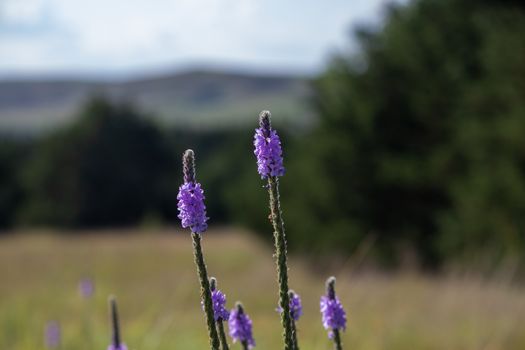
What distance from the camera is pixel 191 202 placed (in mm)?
1538

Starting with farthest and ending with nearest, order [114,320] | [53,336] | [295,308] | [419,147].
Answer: [419,147] → [53,336] → [114,320] → [295,308]

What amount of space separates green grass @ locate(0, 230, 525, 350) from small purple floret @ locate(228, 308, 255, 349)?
0.30 meters

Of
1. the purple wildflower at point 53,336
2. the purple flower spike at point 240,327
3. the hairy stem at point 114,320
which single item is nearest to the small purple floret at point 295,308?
the purple flower spike at point 240,327

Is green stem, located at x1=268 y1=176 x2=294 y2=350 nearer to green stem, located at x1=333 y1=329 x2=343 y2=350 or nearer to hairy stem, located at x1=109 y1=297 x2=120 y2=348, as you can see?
green stem, located at x1=333 y1=329 x2=343 y2=350

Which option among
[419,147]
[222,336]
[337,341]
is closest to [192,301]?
[419,147]

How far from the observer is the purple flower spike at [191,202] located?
1518mm

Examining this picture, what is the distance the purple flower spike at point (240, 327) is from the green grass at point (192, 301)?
0.99 feet

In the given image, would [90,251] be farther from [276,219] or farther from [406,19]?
[276,219]

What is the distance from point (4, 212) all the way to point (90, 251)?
24.1 meters

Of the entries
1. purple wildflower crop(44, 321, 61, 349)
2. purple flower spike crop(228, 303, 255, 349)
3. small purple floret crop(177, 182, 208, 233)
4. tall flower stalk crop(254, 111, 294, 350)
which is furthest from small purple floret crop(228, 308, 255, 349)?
purple wildflower crop(44, 321, 61, 349)

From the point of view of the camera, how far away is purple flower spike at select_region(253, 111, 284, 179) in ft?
5.08

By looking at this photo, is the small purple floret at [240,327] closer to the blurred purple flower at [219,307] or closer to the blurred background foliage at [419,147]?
the blurred purple flower at [219,307]

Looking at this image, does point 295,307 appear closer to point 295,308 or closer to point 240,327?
point 295,308

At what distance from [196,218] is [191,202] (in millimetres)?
39
